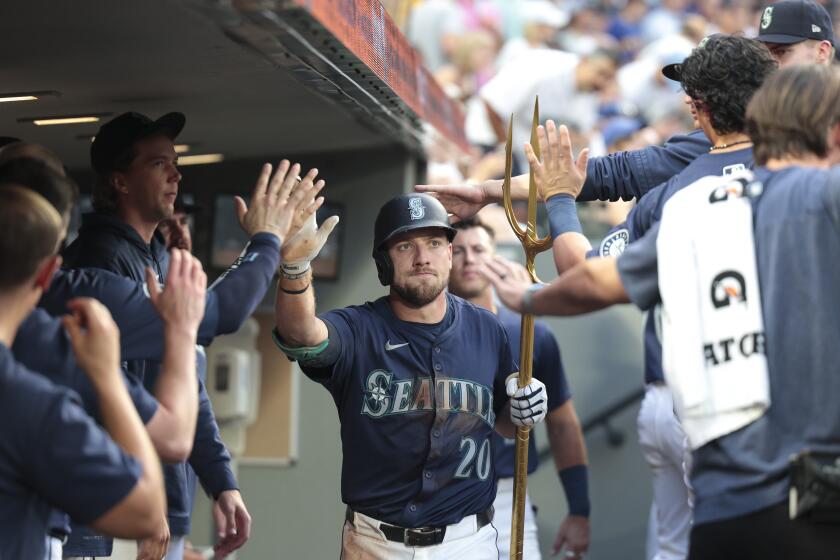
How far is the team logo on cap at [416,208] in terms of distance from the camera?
4367 mm

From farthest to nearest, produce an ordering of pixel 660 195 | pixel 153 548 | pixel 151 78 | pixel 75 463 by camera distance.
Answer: pixel 151 78, pixel 153 548, pixel 660 195, pixel 75 463

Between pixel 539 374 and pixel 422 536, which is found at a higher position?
pixel 539 374

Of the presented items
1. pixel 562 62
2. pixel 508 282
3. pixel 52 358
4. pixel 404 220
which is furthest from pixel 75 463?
pixel 562 62

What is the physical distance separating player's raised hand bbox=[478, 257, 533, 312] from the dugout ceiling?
2.72 feet

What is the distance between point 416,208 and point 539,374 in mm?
1376

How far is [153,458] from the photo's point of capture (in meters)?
2.55

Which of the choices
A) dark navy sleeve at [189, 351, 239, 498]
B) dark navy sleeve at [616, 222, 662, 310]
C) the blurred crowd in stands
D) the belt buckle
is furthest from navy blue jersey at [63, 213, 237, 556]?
the blurred crowd in stands

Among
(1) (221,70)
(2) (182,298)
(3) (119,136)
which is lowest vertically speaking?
(2) (182,298)

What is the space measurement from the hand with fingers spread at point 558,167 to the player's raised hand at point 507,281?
1.77 ft

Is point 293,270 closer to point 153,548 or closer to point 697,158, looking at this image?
point 153,548

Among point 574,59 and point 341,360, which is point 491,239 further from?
point 574,59

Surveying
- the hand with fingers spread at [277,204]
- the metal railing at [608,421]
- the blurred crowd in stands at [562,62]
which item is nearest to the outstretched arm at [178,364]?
the hand with fingers spread at [277,204]

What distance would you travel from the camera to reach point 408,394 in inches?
164

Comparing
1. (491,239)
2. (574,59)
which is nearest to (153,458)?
(491,239)
